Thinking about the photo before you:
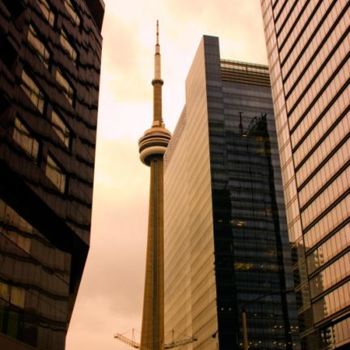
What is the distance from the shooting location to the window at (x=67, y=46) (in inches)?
2571

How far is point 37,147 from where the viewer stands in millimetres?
55125

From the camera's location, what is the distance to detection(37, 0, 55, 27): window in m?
59.9

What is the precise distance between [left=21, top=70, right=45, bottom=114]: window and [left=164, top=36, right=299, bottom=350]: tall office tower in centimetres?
8048

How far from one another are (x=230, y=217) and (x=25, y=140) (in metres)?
97.0

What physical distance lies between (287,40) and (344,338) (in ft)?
163

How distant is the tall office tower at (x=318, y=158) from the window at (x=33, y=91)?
1586 inches

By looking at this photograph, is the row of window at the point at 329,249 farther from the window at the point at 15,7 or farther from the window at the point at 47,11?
the window at the point at 15,7

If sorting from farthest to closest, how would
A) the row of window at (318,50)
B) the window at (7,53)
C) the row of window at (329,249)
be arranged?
the row of window at (318,50) → the row of window at (329,249) → the window at (7,53)

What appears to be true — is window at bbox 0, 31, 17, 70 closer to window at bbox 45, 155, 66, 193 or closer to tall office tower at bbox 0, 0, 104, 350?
tall office tower at bbox 0, 0, 104, 350

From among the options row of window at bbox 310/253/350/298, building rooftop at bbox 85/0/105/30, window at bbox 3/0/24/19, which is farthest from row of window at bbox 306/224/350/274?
window at bbox 3/0/24/19

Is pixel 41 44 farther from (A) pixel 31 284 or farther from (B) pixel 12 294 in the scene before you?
(B) pixel 12 294

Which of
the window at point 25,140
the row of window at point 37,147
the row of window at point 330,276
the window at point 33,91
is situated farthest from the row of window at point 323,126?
the window at point 25,140

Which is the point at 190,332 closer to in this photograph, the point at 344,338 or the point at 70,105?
the point at 344,338

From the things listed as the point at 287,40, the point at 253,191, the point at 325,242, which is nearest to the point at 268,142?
the point at 253,191
